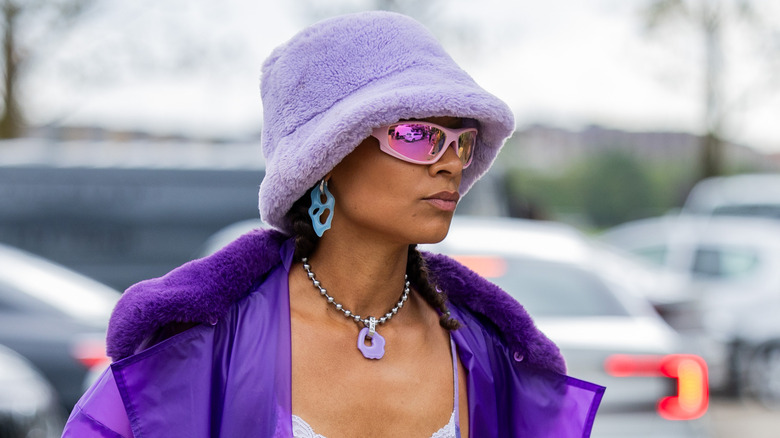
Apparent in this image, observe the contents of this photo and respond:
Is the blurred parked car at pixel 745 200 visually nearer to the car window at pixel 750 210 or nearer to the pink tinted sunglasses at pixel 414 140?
the car window at pixel 750 210

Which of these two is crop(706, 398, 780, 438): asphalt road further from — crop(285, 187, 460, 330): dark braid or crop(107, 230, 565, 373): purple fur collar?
crop(285, 187, 460, 330): dark braid

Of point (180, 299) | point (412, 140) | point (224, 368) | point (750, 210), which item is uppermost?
point (750, 210)

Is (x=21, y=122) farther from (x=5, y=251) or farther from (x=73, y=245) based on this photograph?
(x=5, y=251)

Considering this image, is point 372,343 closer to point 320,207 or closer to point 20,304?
point 320,207

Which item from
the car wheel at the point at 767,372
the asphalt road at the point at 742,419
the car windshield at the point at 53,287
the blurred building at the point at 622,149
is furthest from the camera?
the blurred building at the point at 622,149

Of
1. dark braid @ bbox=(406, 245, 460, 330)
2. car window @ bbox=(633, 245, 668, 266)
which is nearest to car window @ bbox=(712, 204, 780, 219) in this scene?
car window @ bbox=(633, 245, 668, 266)

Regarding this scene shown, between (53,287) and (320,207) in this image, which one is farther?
(53,287)

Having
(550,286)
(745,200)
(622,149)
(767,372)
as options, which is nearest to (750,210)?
(745,200)

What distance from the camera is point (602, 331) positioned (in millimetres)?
4797

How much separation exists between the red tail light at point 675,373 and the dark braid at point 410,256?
2566 mm

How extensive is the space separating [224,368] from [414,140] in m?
0.58

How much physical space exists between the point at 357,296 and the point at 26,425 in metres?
3.15

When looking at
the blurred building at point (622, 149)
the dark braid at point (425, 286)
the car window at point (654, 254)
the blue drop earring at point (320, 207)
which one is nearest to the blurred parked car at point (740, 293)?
the car window at point (654, 254)

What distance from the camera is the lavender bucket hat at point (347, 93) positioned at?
1863mm
